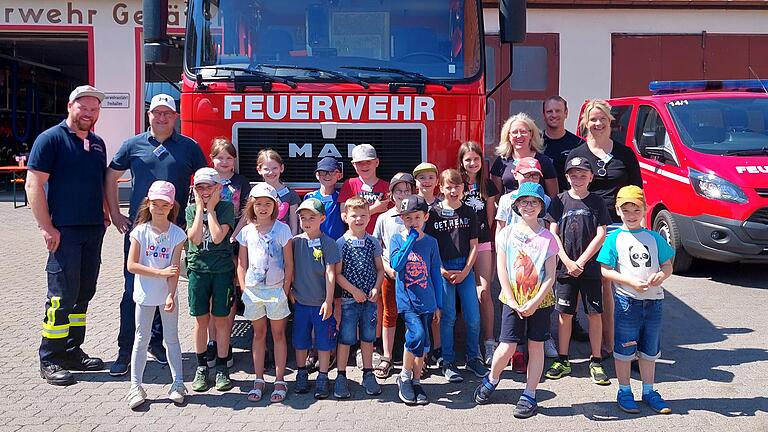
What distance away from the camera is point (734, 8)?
13695mm

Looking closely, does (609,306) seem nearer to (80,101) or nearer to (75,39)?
(80,101)

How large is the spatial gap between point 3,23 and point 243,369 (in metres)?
12.5

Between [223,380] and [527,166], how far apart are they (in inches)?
95.5

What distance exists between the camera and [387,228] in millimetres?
4758

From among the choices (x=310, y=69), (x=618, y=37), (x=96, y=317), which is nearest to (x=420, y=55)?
(x=310, y=69)

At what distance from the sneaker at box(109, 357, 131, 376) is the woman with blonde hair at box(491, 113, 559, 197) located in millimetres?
2897

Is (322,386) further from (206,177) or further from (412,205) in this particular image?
(206,177)

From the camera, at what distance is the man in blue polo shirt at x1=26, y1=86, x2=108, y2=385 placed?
15.7 feet

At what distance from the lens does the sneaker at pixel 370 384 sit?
15.0 feet

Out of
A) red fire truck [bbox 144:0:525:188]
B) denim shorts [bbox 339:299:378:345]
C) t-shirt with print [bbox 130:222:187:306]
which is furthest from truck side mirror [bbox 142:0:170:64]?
denim shorts [bbox 339:299:378:345]

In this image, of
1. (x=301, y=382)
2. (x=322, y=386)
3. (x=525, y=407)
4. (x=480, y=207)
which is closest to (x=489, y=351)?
(x=525, y=407)

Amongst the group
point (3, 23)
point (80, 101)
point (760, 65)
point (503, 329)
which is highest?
point (3, 23)

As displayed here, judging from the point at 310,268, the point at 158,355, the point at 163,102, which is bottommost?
the point at 158,355

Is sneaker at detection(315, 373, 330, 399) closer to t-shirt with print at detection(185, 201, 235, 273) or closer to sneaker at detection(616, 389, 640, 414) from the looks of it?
t-shirt with print at detection(185, 201, 235, 273)
